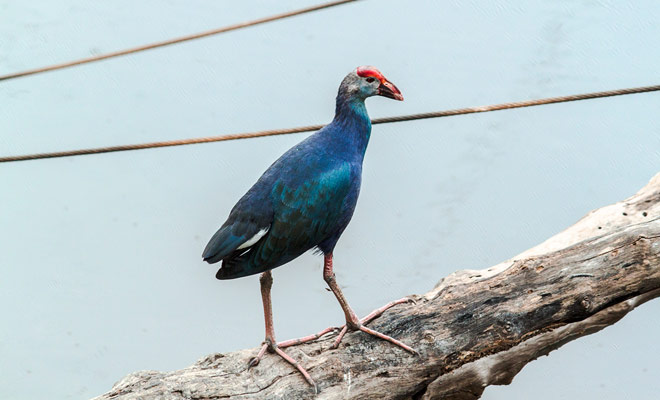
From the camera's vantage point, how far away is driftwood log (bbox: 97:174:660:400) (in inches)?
87.2

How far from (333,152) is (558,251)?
761 mm

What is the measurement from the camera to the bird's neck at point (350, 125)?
7.09 ft

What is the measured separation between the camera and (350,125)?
217 centimetres

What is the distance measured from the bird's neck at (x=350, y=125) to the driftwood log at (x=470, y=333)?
1.77ft

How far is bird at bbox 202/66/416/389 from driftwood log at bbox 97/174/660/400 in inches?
4.9

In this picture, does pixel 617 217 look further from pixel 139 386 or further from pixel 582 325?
pixel 139 386

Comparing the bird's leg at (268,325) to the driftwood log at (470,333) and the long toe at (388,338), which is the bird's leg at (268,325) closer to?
the driftwood log at (470,333)

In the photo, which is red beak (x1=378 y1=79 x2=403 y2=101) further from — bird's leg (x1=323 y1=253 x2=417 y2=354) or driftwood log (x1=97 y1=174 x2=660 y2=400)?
driftwood log (x1=97 y1=174 x2=660 y2=400)

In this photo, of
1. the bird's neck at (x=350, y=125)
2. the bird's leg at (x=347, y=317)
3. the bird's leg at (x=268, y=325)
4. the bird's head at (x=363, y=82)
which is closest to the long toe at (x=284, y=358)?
the bird's leg at (x=268, y=325)

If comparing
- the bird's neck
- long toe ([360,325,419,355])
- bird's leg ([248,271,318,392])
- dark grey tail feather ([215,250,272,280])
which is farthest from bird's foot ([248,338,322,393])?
the bird's neck

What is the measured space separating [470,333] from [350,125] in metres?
0.69

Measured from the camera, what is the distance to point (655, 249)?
2.26 meters

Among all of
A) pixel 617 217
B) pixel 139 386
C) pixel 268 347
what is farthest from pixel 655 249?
pixel 139 386

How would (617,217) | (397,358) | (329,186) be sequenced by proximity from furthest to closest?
(617,217), (397,358), (329,186)
